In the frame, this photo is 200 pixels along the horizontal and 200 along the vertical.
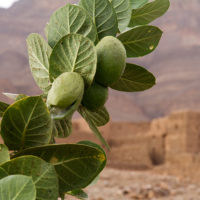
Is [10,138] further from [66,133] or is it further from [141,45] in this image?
[141,45]

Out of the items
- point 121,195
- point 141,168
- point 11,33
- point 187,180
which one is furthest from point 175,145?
point 11,33

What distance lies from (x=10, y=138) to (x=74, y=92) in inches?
3.5

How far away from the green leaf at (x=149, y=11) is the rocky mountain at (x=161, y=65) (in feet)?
76.3

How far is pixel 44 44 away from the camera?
1.52 feet

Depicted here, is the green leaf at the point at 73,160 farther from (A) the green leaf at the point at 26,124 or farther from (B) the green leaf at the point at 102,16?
(B) the green leaf at the point at 102,16

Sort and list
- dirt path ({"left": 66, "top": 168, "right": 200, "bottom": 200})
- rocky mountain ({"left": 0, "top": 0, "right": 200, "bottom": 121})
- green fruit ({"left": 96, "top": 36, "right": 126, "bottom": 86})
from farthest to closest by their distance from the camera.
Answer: rocky mountain ({"left": 0, "top": 0, "right": 200, "bottom": 121})
dirt path ({"left": 66, "top": 168, "right": 200, "bottom": 200})
green fruit ({"left": 96, "top": 36, "right": 126, "bottom": 86})

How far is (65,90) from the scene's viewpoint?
0.38 metres

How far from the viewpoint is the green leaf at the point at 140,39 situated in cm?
49

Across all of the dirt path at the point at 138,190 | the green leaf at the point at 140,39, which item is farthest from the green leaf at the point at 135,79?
the dirt path at the point at 138,190

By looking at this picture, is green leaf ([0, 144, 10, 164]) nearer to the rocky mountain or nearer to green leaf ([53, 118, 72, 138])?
green leaf ([53, 118, 72, 138])

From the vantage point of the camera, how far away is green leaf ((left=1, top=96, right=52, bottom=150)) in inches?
14.0

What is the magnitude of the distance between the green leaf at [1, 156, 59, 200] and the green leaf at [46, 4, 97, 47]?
173 mm

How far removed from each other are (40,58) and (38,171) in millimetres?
182

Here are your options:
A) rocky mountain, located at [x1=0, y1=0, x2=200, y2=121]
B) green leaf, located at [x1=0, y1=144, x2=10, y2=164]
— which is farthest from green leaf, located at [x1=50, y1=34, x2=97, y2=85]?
rocky mountain, located at [x1=0, y1=0, x2=200, y2=121]
